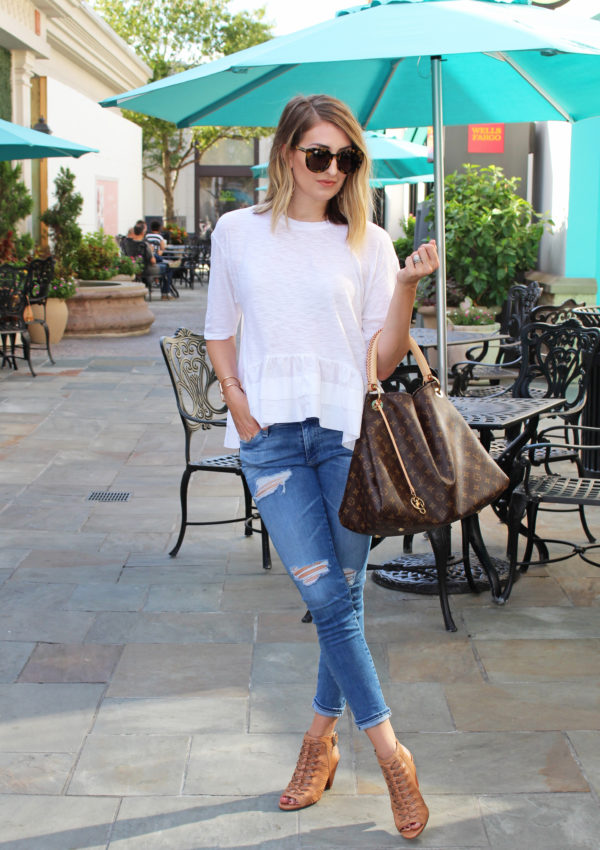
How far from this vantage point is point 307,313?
103 inches

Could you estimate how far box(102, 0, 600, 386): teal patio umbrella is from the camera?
351 centimetres

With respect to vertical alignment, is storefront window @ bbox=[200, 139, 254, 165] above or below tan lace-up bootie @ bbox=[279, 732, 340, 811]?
above

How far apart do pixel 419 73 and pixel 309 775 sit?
3326mm

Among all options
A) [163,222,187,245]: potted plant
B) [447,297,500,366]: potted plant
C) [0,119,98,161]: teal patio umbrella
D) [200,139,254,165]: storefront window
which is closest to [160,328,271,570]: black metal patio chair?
[0,119,98,161]: teal patio umbrella

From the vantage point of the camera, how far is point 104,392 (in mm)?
9852

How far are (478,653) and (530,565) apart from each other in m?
1.08

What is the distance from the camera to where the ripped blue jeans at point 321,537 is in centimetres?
261

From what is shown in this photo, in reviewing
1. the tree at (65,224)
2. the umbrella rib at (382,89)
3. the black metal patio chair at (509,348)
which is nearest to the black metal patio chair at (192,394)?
the umbrella rib at (382,89)

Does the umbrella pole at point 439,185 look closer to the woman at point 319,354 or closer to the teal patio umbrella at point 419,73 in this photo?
the teal patio umbrella at point 419,73

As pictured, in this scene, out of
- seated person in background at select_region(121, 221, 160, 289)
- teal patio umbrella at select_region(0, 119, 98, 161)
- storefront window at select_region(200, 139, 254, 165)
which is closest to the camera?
teal patio umbrella at select_region(0, 119, 98, 161)

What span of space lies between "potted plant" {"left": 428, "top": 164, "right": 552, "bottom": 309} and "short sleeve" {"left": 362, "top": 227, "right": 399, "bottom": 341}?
8769mm

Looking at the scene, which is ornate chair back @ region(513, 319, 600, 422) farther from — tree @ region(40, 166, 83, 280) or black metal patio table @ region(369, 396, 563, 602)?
tree @ region(40, 166, 83, 280)

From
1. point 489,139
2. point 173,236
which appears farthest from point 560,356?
point 173,236

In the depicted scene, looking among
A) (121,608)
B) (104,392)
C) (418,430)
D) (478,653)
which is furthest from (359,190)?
(104,392)
